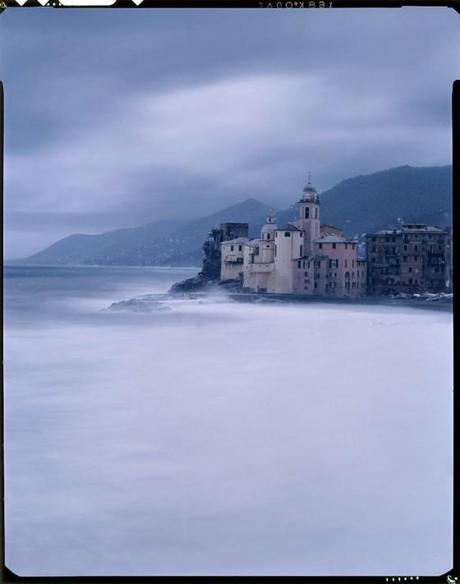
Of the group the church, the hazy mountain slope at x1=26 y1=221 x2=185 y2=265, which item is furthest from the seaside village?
the hazy mountain slope at x1=26 y1=221 x2=185 y2=265

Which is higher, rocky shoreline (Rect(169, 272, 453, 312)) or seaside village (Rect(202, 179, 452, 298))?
seaside village (Rect(202, 179, 452, 298))

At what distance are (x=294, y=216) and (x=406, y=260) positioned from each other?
52 centimetres

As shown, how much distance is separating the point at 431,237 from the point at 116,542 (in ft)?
6.03

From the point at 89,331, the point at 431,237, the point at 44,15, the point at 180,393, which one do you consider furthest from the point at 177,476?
the point at 44,15

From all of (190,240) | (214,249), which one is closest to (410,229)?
(214,249)

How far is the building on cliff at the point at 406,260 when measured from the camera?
3.00 metres

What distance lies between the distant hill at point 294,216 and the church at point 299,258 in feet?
0.14

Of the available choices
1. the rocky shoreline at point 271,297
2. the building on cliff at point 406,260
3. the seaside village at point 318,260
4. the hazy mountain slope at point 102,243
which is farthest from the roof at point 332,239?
the hazy mountain slope at point 102,243

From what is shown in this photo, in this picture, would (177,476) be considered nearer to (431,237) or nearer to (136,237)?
(136,237)

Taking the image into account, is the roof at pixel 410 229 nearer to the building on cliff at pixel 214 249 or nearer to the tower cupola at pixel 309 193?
the tower cupola at pixel 309 193

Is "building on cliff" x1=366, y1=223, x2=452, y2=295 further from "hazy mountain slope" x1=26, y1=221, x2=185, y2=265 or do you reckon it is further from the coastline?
"hazy mountain slope" x1=26, y1=221, x2=185, y2=265

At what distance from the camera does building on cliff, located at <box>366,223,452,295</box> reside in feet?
9.84

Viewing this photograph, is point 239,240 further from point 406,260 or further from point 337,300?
point 406,260

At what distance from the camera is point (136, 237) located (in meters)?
3.13
